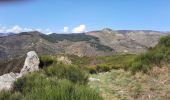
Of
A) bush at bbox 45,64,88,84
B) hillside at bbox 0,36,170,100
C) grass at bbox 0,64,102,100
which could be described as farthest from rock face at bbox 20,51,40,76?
grass at bbox 0,64,102,100

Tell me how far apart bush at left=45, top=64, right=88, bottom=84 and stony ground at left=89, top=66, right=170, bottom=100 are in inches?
30.5

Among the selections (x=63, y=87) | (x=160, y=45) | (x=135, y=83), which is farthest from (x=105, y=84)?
(x=63, y=87)

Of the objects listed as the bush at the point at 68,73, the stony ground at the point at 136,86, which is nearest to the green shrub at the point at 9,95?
the bush at the point at 68,73

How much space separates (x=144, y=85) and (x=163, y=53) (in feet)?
13.0

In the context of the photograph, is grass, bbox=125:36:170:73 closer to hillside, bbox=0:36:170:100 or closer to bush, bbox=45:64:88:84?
hillside, bbox=0:36:170:100

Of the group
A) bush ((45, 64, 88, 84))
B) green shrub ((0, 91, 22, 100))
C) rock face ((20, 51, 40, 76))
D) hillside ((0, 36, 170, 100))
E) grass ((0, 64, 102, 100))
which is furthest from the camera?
rock face ((20, 51, 40, 76))

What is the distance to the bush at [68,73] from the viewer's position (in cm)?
1181

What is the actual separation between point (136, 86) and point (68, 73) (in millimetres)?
2688

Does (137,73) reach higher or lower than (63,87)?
lower

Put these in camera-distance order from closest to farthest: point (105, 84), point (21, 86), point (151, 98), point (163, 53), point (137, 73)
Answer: point (21, 86)
point (151, 98)
point (105, 84)
point (137, 73)
point (163, 53)

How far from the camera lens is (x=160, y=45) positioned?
708 inches

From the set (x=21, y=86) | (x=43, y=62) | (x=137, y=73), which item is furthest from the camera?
(x=43, y=62)

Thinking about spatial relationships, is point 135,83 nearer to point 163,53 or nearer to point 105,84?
point 105,84

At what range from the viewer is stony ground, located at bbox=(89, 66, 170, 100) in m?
11.4
